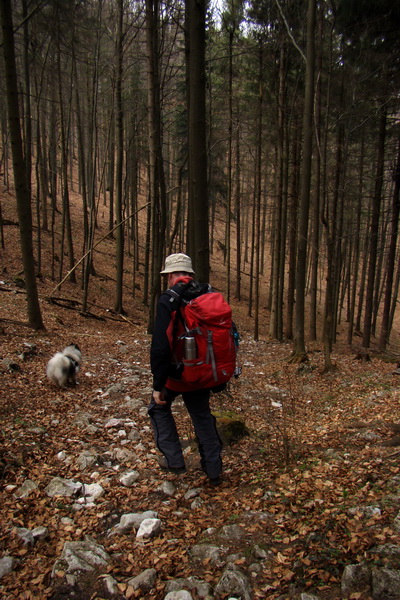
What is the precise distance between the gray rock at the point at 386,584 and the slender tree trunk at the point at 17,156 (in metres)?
9.27

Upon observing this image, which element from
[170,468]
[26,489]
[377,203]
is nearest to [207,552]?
[170,468]

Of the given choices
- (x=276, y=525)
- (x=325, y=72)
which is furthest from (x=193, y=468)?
(x=325, y=72)

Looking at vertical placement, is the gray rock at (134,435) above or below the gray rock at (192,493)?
below

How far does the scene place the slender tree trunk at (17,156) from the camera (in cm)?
812

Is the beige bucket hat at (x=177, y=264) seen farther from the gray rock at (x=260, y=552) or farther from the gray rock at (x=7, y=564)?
the gray rock at (x=7, y=564)

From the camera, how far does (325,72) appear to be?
1267cm

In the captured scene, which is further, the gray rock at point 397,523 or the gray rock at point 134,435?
the gray rock at point 134,435

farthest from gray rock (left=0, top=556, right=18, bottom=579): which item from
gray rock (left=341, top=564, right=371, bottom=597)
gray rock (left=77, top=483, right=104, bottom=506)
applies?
gray rock (left=341, top=564, right=371, bottom=597)

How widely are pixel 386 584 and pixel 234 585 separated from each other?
91cm

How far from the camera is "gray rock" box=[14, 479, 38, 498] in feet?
11.4

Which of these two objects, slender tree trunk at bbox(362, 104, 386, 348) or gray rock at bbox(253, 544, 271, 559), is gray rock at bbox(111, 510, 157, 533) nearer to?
gray rock at bbox(253, 544, 271, 559)

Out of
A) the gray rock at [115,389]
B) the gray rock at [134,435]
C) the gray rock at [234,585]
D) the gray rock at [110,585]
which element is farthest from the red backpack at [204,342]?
the gray rock at [115,389]

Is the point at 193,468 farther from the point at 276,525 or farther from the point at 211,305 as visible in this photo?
the point at 211,305

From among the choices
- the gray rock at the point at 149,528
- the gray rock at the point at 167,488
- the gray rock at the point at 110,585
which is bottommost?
the gray rock at the point at 167,488
